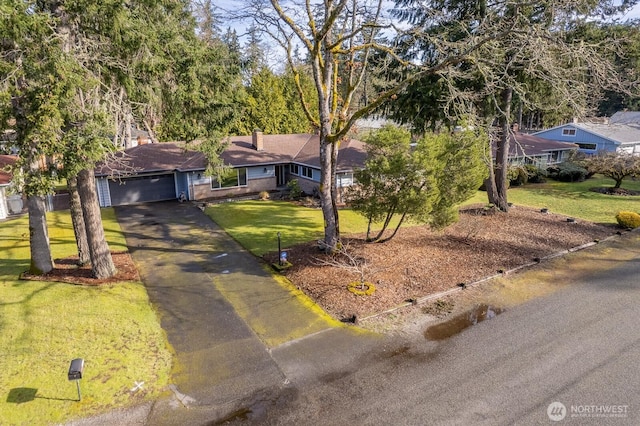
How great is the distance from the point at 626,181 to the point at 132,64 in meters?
36.4

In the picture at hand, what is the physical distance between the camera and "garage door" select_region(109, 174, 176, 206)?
2358 cm

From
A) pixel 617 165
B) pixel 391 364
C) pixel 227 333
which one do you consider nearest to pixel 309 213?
pixel 227 333

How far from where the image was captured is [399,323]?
977 centimetres

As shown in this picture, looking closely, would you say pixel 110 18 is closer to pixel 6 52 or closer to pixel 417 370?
pixel 6 52

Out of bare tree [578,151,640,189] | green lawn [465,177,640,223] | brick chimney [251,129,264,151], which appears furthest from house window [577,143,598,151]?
brick chimney [251,129,264,151]

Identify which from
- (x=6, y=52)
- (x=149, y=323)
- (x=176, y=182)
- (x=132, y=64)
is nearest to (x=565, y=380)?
(x=149, y=323)

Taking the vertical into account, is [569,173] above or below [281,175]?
below

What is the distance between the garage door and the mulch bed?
34.0 feet

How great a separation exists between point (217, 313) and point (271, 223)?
9330 mm

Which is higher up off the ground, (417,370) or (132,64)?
(132,64)

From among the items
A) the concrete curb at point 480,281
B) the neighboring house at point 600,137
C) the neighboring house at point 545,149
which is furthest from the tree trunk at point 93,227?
the neighboring house at point 600,137

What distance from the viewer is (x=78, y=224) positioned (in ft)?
42.2

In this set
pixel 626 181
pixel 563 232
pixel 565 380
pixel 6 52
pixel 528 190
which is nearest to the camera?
pixel 565 380

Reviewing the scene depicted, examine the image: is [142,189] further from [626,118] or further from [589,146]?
[626,118]
